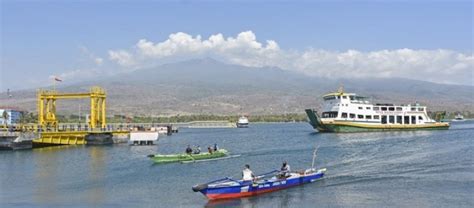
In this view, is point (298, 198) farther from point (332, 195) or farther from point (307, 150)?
point (307, 150)

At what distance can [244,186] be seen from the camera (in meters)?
32.4

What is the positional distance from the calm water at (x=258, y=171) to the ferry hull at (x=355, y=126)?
2282 cm

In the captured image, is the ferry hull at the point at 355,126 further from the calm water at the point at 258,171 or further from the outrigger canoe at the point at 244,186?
the outrigger canoe at the point at 244,186

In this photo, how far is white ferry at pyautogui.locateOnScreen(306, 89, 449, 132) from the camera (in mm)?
87938

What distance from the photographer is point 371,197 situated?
104ft

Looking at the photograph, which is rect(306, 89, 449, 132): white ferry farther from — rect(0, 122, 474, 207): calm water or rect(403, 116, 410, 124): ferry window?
rect(0, 122, 474, 207): calm water

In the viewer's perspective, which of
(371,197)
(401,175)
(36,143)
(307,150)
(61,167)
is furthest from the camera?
(36,143)

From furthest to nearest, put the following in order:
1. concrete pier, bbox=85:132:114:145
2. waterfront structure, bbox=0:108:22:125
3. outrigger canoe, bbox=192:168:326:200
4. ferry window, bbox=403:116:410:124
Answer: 1. waterfront structure, bbox=0:108:22:125
2. ferry window, bbox=403:116:410:124
3. concrete pier, bbox=85:132:114:145
4. outrigger canoe, bbox=192:168:326:200

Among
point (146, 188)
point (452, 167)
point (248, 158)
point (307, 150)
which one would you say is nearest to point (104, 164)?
point (248, 158)

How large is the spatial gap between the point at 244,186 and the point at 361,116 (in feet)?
196

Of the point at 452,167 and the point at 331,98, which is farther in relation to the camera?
the point at 331,98

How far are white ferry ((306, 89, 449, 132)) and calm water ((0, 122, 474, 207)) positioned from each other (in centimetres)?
2350

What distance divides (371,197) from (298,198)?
12.5 feet

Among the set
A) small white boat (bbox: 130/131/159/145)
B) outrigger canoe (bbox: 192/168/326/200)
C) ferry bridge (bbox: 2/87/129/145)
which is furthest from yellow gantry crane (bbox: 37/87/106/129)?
outrigger canoe (bbox: 192/168/326/200)
